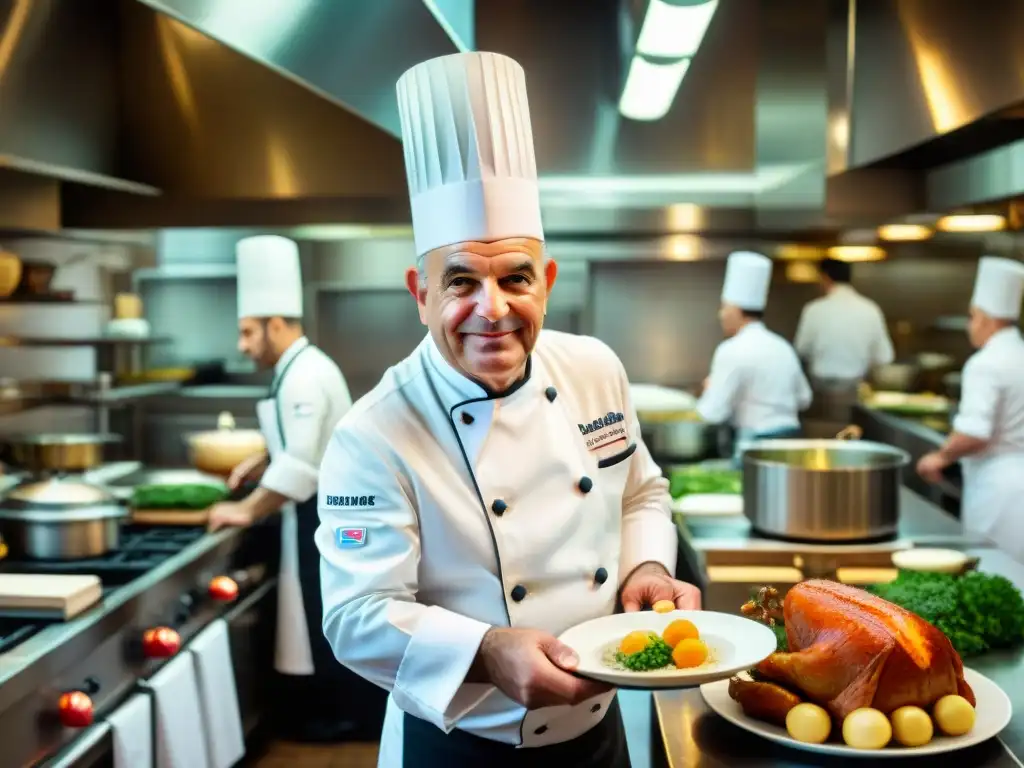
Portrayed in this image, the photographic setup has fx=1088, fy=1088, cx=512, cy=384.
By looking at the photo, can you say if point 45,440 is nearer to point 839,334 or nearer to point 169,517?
point 169,517

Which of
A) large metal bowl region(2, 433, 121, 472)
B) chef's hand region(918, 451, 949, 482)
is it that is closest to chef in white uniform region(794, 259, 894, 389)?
chef's hand region(918, 451, 949, 482)

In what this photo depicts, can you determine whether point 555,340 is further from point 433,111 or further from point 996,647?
point 996,647

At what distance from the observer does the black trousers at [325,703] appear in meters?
3.47

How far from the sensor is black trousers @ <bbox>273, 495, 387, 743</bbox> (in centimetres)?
347

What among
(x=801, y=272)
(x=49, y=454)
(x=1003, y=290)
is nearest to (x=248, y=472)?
(x=49, y=454)

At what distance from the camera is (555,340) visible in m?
1.78

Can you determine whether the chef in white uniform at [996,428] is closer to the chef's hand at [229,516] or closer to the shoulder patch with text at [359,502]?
the chef's hand at [229,516]

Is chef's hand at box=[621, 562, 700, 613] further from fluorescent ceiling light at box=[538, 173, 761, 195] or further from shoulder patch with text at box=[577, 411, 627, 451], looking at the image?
fluorescent ceiling light at box=[538, 173, 761, 195]

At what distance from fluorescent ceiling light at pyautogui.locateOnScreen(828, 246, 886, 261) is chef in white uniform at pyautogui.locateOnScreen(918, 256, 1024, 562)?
1.40 meters

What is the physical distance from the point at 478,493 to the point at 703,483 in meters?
1.79

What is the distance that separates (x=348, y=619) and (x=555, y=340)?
0.59 meters

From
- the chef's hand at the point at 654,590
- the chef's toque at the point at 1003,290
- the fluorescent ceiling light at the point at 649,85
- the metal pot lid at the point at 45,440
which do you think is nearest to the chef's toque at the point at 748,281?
the chef's toque at the point at 1003,290

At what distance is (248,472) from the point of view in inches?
137

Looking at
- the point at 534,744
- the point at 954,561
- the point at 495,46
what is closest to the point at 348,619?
the point at 534,744
